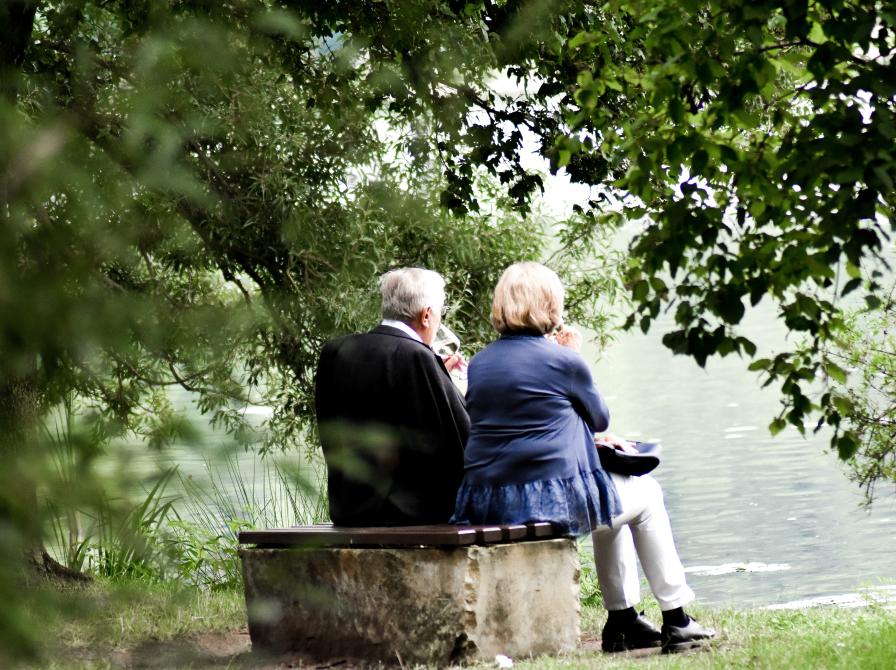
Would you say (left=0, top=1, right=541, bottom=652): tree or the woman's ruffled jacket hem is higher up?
(left=0, top=1, right=541, bottom=652): tree

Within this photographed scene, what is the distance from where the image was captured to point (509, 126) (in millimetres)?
7367

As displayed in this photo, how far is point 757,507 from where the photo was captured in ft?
58.0

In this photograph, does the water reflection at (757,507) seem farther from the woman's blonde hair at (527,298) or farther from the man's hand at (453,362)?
the man's hand at (453,362)

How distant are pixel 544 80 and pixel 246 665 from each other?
5.99 metres

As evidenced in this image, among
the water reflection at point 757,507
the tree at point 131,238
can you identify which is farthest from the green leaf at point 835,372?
the tree at point 131,238

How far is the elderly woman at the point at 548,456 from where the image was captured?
16.0 ft

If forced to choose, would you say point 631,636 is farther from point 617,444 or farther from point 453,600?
point 453,600

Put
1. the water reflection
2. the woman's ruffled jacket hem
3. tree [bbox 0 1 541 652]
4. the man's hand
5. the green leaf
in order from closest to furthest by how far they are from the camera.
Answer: tree [bbox 0 1 541 652]
the green leaf
the woman's ruffled jacket hem
the man's hand
the water reflection

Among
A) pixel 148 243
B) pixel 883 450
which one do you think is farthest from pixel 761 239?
pixel 883 450

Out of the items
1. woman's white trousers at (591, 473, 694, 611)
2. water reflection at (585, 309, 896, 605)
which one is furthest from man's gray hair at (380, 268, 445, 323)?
water reflection at (585, 309, 896, 605)

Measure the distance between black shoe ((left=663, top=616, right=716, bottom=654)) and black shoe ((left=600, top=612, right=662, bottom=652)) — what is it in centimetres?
7

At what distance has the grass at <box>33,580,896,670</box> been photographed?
98 centimetres

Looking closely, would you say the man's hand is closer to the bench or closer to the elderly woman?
the elderly woman

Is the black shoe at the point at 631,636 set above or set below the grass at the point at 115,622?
below
